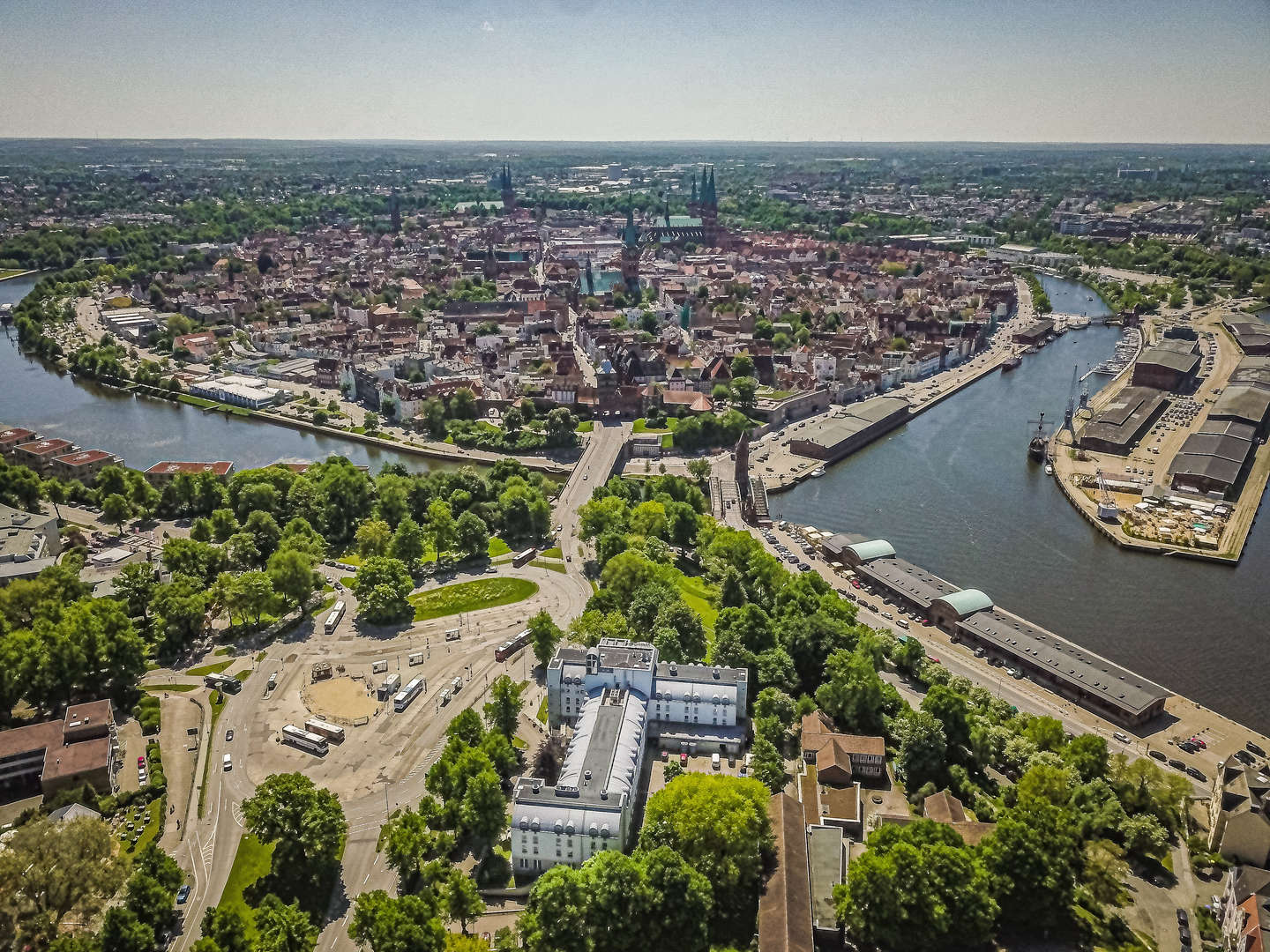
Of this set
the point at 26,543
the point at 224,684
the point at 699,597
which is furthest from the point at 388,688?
the point at 26,543

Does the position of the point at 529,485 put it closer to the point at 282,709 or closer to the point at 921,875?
the point at 282,709

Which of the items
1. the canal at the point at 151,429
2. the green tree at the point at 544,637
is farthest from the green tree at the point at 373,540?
the canal at the point at 151,429

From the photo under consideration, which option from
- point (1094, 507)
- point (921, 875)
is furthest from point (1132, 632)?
point (921, 875)

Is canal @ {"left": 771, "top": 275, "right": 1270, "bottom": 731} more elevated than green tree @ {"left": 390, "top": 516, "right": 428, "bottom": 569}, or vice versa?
green tree @ {"left": 390, "top": 516, "right": 428, "bottom": 569}

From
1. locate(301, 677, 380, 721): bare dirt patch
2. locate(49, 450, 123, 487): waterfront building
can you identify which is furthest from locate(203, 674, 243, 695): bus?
locate(49, 450, 123, 487): waterfront building

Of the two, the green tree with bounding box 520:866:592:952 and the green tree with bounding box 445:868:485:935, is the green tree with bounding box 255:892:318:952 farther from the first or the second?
the green tree with bounding box 520:866:592:952
